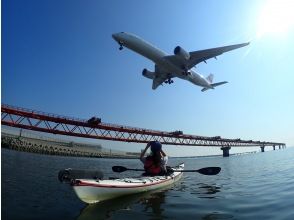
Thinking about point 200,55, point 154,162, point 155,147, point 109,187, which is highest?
point 200,55

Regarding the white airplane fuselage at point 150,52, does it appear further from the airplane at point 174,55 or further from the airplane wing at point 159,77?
the airplane wing at point 159,77

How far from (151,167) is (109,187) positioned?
5837 millimetres

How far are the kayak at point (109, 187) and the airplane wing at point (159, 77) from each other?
119ft

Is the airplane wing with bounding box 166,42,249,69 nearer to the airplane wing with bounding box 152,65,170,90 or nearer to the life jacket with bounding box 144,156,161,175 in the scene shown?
the airplane wing with bounding box 152,65,170,90

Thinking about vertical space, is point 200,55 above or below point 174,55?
above

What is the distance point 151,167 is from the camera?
18984 mm

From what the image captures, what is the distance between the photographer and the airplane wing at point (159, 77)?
175 feet

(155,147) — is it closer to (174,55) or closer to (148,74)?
(174,55)

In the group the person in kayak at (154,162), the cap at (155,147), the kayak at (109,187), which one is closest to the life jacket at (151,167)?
the person in kayak at (154,162)

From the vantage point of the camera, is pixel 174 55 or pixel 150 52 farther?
pixel 174 55

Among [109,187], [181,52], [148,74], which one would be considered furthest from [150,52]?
[109,187]

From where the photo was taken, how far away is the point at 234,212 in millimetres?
11891

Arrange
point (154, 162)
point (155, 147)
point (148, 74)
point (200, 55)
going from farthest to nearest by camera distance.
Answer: point (148, 74), point (200, 55), point (154, 162), point (155, 147)

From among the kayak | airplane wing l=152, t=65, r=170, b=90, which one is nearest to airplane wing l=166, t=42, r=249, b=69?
airplane wing l=152, t=65, r=170, b=90
